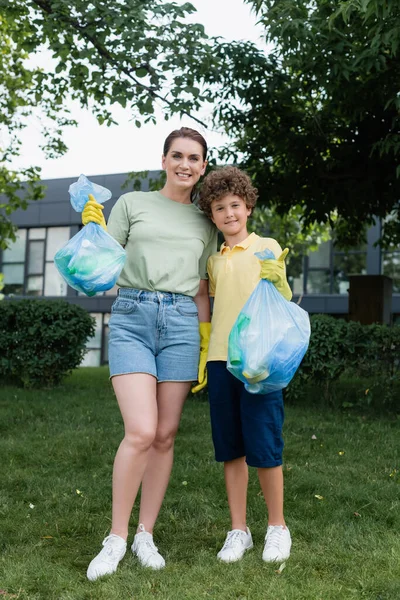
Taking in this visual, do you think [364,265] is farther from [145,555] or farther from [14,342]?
[145,555]

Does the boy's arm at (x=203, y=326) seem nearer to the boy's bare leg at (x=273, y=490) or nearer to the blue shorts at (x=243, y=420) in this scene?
the blue shorts at (x=243, y=420)

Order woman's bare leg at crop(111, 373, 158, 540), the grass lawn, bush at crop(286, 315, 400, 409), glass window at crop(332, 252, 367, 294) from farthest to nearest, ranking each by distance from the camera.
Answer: glass window at crop(332, 252, 367, 294), bush at crop(286, 315, 400, 409), woman's bare leg at crop(111, 373, 158, 540), the grass lawn

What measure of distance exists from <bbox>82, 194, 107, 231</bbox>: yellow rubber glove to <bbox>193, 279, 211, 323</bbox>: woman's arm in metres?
0.58

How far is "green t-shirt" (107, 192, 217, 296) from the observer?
330 centimetres

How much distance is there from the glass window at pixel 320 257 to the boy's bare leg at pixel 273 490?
20.4m

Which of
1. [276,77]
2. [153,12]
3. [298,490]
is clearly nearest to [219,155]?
[276,77]

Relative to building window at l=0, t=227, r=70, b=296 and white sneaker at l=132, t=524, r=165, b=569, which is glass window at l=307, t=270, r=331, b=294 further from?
white sneaker at l=132, t=524, r=165, b=569

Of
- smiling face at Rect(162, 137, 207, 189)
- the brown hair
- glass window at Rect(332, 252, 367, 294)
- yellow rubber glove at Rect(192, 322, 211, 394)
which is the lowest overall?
yellow rubber glove at Rect(192, 322, 211, 394)

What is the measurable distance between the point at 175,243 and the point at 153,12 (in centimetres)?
530

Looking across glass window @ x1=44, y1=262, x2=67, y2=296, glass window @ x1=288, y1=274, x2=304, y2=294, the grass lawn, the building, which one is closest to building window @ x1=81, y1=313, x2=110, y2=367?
the building

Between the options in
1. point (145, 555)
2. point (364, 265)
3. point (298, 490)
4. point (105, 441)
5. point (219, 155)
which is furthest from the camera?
point (364, 265)

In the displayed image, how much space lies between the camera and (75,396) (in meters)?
8.62

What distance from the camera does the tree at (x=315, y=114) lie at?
7.63m

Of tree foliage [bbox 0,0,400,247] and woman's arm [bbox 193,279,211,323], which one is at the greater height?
tree foliage [bbox 0,0,400,247]
